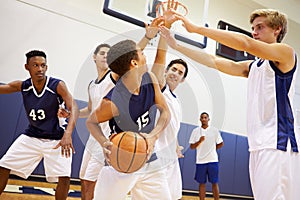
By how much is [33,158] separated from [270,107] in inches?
87.6

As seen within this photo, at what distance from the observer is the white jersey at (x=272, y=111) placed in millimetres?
1802

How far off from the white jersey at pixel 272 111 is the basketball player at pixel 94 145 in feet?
4.63

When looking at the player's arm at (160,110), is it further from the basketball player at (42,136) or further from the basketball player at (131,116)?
the basketball player at (42,136)

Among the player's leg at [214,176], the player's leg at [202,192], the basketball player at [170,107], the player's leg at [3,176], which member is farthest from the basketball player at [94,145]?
the player's leg at [214,176]

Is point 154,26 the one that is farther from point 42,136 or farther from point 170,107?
point 42,136

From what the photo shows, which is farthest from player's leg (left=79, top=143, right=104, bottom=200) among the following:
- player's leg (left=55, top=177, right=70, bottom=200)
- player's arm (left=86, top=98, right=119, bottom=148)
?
player's arm (left=86, top=98, right=119, bottom=148)

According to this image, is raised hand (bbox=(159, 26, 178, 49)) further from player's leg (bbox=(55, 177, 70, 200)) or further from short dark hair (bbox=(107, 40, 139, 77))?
player's leg (bbox=(55, 177, 70, 200))

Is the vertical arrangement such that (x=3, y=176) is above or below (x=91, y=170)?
below

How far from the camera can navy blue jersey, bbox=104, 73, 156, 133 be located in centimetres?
188

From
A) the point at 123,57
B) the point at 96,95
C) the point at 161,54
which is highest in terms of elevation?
the point at 161,54

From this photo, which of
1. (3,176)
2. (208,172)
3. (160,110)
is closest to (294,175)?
(160,110)

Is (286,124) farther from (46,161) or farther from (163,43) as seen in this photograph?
(46,161)

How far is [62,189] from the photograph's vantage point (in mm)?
2859

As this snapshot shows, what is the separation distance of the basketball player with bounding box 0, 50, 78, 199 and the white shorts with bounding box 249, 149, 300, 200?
167cm
